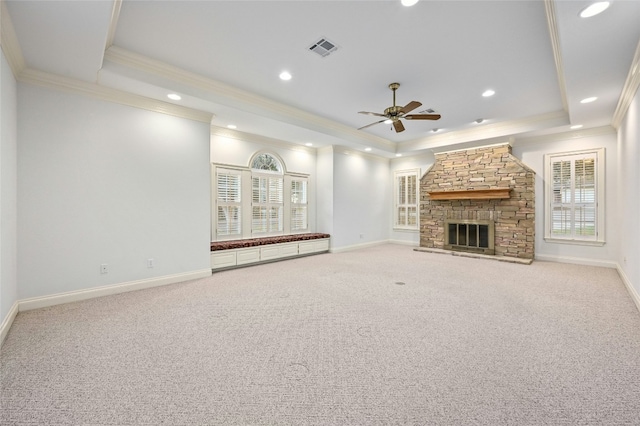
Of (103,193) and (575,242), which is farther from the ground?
(103,193)

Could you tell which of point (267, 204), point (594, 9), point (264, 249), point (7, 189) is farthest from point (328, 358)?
point (267, 204)

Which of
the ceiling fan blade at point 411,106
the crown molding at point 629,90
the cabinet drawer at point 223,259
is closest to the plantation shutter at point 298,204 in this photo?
the cabinet drawer at point 223,259

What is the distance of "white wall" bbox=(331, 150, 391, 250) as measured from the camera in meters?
7.46

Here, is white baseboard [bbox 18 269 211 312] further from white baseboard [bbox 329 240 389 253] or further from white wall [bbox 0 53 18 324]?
white baseboard [bbox 329 240 389 253]

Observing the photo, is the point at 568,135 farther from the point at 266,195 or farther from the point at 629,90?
the point at 266,195

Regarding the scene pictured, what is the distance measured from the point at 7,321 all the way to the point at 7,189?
1.32 meters

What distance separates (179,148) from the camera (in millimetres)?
4535

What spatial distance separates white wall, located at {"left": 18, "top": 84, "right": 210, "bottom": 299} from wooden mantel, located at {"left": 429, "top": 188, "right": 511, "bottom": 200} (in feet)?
18.6

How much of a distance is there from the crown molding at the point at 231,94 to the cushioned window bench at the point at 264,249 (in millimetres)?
2520

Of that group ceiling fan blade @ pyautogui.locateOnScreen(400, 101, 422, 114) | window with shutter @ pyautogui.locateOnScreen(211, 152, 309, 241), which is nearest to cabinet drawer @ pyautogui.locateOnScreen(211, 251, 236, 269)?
window with shutter @ pyautogui.locateOnScreen(211, 152, 309, 241)

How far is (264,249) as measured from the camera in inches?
235

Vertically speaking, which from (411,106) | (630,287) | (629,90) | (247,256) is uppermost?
(629,90)

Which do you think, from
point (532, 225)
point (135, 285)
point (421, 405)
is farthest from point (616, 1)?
point (135, 285)

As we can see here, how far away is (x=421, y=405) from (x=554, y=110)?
601 cm
